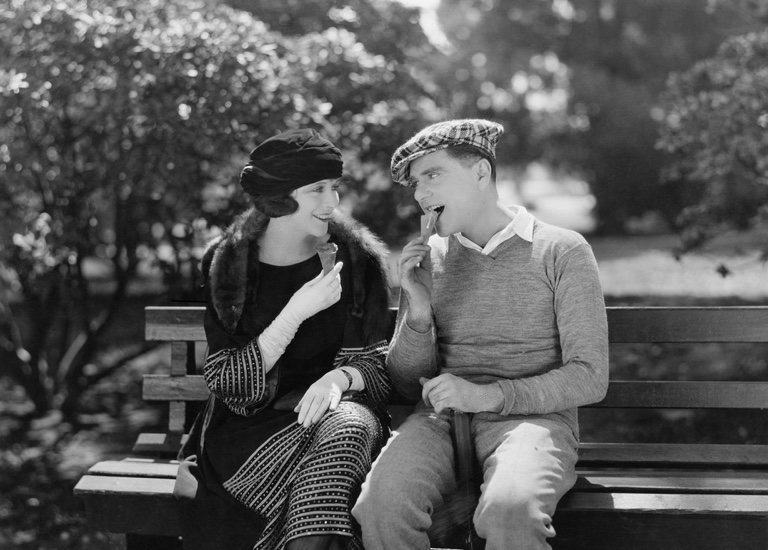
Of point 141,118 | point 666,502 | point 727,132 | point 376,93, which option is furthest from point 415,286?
point 727,132

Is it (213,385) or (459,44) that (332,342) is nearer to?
(213,385)

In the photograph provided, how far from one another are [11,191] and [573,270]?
11.2 ft

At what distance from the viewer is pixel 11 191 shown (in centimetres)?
504

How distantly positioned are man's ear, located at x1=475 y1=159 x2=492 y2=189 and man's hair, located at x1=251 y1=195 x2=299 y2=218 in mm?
632

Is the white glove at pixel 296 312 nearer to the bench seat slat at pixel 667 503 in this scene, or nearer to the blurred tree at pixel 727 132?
the bench seat slat at pixel 667 503

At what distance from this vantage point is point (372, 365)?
10.6ft

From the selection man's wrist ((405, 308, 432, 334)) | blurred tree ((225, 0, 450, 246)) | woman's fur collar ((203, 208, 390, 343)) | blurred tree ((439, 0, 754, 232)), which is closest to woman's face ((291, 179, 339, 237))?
woman's fur collar ((203, 208, 390, 343))

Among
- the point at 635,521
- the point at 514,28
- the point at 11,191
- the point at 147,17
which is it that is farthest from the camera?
the point at 514,28

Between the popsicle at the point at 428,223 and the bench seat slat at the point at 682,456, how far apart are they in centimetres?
110

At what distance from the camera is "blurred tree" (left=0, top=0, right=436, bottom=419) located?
437 cm

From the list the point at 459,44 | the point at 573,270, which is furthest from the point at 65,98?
the point at 459,44

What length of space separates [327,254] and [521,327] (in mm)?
693

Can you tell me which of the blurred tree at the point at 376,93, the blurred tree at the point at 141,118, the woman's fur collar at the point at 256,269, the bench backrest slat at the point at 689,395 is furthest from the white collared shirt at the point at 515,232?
the blurred tree at the point at 376,93

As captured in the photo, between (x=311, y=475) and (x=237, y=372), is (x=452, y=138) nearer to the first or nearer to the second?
(x=237, y=372)
